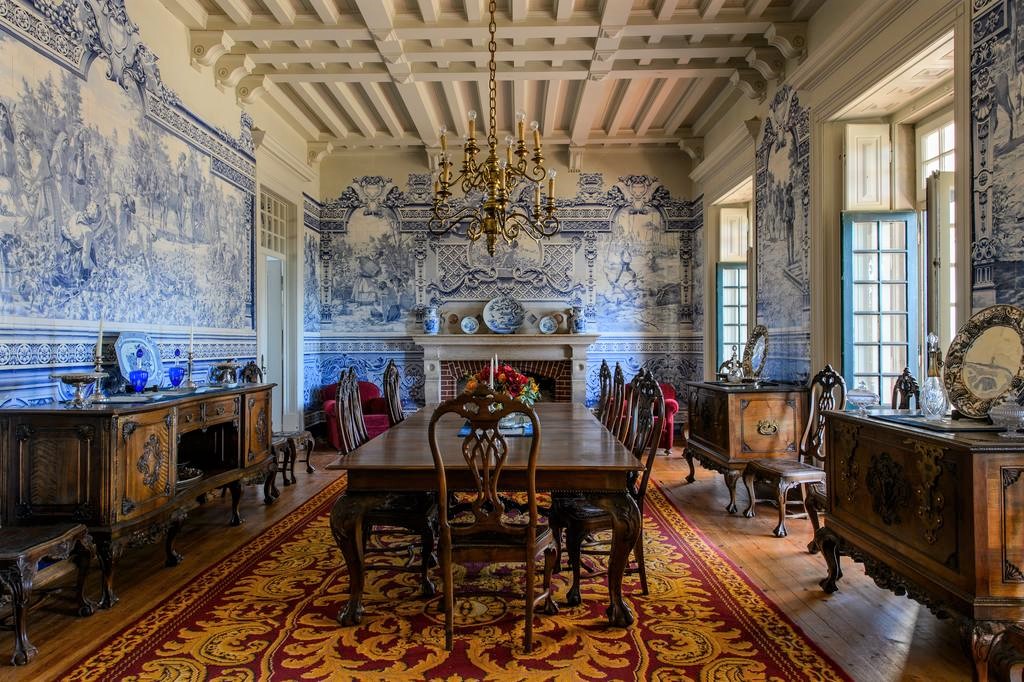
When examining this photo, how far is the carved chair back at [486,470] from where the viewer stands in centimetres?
244

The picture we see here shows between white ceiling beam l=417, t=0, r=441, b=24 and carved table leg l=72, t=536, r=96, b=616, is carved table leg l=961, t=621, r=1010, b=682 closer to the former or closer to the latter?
carved table leg l=72, t=536, r=96, b=616

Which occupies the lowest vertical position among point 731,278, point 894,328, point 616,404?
point 616,404

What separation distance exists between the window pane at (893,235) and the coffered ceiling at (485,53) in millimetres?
1773

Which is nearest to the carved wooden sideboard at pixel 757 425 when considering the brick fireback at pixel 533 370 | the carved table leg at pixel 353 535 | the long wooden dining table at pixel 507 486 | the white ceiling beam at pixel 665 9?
the long wooden dining table at pixel 507 486

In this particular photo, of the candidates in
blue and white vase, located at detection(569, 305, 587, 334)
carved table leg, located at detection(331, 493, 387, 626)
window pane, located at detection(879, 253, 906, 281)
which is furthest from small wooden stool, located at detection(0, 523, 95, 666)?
blue and white vase, located at detection(569, 305, 587, 334)

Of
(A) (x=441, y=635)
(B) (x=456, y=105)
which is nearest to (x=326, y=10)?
(B) (x=456, y=105)

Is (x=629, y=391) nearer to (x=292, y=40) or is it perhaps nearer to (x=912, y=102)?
(x=912, y=102)

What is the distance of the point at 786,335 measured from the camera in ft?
18.2

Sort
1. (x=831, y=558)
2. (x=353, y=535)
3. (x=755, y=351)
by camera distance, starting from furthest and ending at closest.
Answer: (x=755, y=351) < (x=831, y=558) < (x=353, y=535)

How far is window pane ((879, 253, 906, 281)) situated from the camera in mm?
4734

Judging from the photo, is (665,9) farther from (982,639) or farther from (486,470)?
(982,639)

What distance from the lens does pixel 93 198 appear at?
395 centimetres

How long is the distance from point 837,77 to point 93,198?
553 cm

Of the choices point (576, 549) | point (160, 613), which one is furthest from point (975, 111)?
point (160, 613)
